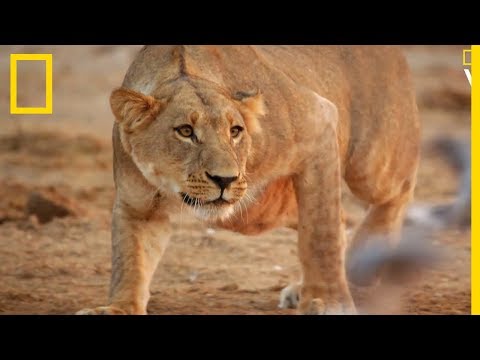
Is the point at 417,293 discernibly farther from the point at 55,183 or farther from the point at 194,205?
the point at 55,183

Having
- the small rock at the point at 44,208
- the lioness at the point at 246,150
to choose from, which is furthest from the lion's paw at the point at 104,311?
the small rock at the point at 44,208

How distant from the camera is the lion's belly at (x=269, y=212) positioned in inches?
207

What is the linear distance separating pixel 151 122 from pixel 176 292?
1531 mm

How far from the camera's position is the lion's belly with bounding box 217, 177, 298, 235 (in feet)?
17.3

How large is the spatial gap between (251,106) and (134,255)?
32.9 inches

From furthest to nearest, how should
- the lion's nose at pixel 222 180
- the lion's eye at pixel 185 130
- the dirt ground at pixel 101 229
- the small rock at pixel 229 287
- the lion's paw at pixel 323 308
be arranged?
the small rock at pixel 229 287 < the dirt ground at pixel 101 229 < the lion's paw at pixel 323 308 < the lion's eye at pixel 185 130 < the lion's nose at pixel 222 180

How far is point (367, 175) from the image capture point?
5.96 m

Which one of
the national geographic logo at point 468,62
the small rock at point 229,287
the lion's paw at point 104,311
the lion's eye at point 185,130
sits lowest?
the lion's paw at point 104,311

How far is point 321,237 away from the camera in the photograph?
525 centimetres

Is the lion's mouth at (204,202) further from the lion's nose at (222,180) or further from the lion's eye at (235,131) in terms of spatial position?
the lion's eye at (235,131)

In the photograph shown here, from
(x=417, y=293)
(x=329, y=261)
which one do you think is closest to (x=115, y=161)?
(x=329, y=261)

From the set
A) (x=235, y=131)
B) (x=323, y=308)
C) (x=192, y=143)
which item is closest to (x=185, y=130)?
(x=192, y=143)

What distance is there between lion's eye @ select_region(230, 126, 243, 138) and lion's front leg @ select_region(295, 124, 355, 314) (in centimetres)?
54

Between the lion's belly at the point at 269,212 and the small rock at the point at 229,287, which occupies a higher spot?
the lion's belly at the point at 269,212
